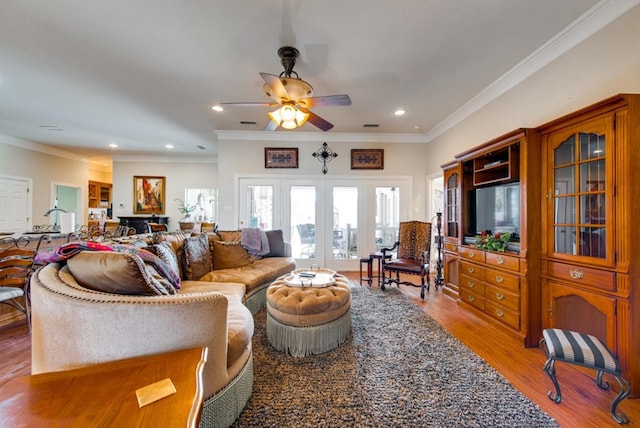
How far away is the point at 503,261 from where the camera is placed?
2625 millimetres

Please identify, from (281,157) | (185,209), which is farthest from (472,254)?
(185,209)

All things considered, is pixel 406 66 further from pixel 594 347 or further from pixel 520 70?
pixel 594 347

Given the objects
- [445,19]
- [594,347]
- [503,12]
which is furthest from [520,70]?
[594,347]

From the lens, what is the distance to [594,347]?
170 centimetres

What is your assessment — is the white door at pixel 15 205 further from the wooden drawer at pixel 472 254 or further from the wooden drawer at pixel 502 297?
the wooden drawer at pixel 502 297

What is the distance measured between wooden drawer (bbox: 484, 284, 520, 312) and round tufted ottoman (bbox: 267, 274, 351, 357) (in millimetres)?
1593

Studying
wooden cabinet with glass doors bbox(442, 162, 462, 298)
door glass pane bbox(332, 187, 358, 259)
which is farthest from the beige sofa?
door glass pane bbox(332, 187, 358, 259)

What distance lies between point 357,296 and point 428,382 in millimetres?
1863

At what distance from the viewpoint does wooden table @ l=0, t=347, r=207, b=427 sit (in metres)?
0.68

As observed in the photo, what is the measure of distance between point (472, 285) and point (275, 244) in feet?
8.89

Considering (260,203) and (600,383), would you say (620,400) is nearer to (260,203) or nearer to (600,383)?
(600,383)

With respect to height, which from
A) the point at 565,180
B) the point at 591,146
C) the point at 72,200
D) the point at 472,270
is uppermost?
the point at 591,146

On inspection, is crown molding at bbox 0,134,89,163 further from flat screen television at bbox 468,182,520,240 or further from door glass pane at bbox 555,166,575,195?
door glass pane at bbox 555,166,575,195

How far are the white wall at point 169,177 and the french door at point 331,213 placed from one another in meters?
3.20
